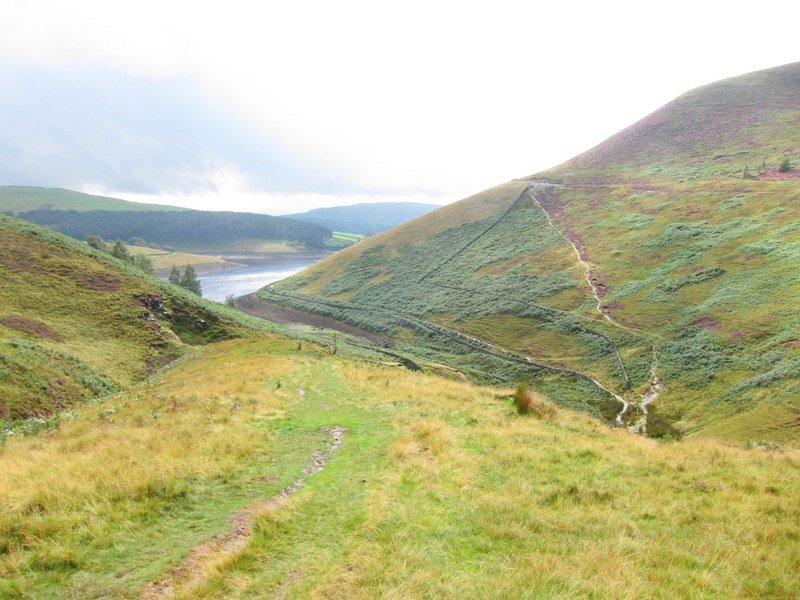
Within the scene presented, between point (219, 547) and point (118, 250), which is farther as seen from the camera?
point (118, 250)

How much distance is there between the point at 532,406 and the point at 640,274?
4921 centimetres

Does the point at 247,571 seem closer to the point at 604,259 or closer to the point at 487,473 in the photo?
the point at 487,473

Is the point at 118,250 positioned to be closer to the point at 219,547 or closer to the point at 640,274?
the point at 219,547

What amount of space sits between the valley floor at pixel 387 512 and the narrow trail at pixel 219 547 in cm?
6

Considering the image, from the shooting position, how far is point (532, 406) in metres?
17.0

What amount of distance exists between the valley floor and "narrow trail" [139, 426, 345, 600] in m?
0.06

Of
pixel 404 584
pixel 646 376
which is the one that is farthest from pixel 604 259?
pixel 404 584

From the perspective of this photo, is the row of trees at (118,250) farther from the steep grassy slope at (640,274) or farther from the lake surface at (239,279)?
the steep grassy slope at (640,274)

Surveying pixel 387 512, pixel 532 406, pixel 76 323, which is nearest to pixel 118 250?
pixel 76 323

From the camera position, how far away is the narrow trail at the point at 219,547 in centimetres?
543

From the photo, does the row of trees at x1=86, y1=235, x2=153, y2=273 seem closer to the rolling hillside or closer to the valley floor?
the rolling hillside

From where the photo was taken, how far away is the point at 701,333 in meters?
39.8

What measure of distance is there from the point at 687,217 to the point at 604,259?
1476 cm

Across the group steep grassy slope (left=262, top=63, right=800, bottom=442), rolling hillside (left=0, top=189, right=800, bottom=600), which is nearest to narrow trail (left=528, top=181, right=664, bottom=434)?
steep grassy slope (left=262, top=63, right=800, bottom=442)
